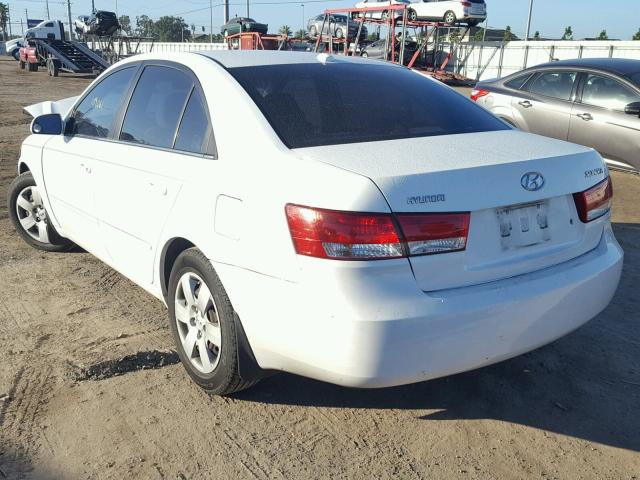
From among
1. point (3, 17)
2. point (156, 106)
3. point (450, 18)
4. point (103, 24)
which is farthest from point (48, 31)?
point (3, 17)

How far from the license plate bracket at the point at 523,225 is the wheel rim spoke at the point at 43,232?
3873mm

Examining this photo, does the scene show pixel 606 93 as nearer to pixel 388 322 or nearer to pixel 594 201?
pixel 594 201

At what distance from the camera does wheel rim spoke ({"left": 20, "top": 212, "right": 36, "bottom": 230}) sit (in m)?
5.18

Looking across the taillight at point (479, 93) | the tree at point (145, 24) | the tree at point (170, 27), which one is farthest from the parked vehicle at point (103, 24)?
the tree at point (170, 27)

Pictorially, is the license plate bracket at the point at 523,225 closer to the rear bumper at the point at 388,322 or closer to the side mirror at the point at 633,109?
the rear bumper at the point at 388,322

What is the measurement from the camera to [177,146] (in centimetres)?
325

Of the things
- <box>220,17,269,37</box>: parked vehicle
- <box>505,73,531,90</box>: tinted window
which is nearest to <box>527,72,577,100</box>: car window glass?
<box>505,73,531,90</box>: tinted window

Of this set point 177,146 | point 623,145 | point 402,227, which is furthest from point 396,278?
point 623,145

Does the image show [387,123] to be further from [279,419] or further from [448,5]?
[448,5]

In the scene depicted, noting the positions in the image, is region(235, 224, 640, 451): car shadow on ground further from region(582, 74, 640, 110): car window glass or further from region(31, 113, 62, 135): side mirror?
region(582, 74, 640, 110): car window glass

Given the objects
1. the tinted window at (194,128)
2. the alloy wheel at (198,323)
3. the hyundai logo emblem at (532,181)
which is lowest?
the alloy wheel at (198,323)

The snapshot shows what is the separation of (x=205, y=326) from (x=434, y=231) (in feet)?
4.13

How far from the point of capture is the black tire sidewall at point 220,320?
2.77 meters

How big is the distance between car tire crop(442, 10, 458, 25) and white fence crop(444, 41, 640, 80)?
4195 millimetres
